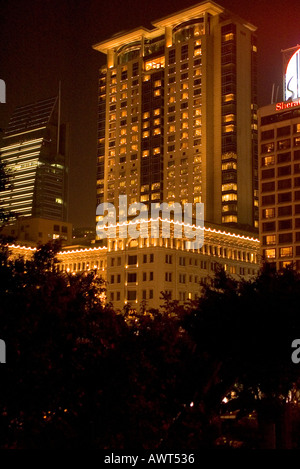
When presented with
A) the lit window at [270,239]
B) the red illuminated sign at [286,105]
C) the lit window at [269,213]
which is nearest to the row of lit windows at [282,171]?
the lit window at [269,213]

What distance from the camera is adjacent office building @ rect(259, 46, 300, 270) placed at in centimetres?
13250

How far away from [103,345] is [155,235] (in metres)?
125

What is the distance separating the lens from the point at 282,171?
136 meters

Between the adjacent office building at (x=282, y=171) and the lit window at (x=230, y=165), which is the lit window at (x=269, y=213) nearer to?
the adjacent office building at (x=282, y=171)

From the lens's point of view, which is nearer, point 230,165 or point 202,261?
point 202,261

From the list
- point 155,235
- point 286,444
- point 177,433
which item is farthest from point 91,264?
point 177,433

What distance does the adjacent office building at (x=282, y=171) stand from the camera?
435ft

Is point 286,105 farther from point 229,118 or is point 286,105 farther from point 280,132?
point 229,118

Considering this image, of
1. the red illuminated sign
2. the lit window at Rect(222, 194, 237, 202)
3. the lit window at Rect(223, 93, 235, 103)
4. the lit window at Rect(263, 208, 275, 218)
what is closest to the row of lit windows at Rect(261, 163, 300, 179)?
the lit window at Rect(263, 208, 275, 218)

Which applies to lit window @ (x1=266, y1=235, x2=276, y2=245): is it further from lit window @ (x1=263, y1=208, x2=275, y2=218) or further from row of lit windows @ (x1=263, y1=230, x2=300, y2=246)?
lit window @ (x1=263, y1=208, x2=275, y2=218)

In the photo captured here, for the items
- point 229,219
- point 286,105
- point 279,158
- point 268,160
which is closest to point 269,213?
point 268,160

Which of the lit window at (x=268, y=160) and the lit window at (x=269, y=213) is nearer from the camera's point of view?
the lit window at (x=269, y=213)

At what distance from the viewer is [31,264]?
23.9 meters

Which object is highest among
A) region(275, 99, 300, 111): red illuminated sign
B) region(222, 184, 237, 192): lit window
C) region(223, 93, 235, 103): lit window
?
region(223, 93, 235, 103): lit window
